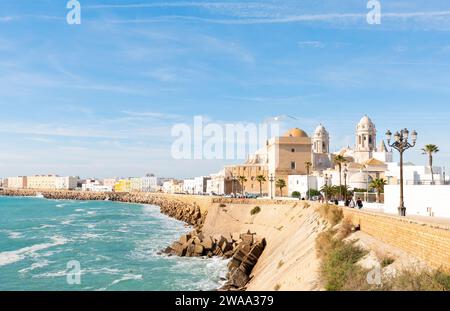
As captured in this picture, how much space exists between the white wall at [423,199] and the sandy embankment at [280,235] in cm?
448

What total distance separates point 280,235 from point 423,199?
41.2 ft

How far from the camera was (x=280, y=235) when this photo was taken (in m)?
33.3

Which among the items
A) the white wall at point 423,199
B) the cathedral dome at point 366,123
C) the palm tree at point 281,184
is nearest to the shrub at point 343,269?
the white wall at point 423,199

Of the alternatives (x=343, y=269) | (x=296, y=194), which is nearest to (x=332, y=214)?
(x=343, y=269)

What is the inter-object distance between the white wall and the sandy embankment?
4477 mm

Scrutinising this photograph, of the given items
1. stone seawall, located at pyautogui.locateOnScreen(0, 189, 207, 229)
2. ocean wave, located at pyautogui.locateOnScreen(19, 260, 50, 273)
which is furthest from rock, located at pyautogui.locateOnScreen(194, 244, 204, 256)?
stone seawall, located at pyautogui.locateOnScreen(0, 189, 207, 229)

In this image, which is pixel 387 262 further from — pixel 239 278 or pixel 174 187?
pixel 174 187

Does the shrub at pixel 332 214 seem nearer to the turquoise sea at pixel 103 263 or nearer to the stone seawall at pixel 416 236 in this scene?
the stone seawall at pixel 416 236

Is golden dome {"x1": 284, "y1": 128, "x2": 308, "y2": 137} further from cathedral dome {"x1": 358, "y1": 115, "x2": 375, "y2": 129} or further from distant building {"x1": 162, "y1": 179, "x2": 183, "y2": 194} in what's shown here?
distant building {"x1": 162, "y1": 179, "x2": 183, "y2": 194}

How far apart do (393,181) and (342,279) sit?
27.7 meters

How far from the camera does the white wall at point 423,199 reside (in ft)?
72.0

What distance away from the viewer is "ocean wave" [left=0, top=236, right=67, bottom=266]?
33688 mm

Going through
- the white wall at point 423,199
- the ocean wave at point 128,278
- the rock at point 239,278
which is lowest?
the ocean wave at point 128,278

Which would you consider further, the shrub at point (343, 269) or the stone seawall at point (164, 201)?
the stone seawall at point (164, 201)
